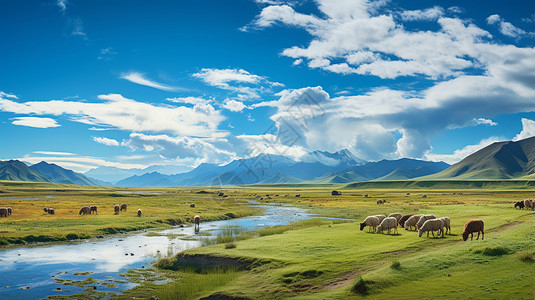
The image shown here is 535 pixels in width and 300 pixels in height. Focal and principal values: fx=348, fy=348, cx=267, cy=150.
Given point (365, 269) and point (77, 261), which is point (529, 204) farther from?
point (77, 261)

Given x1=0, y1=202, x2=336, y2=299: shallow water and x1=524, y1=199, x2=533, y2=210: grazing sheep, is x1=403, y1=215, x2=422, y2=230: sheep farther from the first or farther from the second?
x1=524, y1=199, x2=533, y2=210: grazing sheep

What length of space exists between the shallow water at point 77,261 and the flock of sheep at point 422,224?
1968 cm

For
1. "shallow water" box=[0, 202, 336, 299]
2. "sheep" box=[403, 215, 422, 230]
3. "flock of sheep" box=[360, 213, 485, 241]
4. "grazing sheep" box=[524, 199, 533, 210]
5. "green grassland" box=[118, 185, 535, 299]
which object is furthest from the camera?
"grazing sheep" box=[524, 199, 533, 210]

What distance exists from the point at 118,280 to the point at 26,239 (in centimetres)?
2295

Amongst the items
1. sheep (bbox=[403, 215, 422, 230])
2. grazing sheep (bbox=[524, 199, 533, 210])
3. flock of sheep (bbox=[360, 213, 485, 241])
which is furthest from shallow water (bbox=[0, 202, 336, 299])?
grazing sheep (bbox=[524, 199, 533, 210])

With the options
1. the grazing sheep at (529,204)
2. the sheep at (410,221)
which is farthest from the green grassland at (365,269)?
the grazing sheep at (529,204)

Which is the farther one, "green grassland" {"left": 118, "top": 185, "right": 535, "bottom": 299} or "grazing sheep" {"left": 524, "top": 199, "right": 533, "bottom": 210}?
"grazing sheep" {"left": 524, "top": 199, "right": 533, "bottom": 210}

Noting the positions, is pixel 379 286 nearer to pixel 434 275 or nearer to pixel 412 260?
pixel 434 275

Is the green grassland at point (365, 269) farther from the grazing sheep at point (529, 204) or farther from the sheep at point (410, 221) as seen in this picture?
the grazing sheep at point (529, 204)

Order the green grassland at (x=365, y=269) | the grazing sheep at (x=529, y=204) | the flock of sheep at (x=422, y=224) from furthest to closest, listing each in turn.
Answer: the grazing sheep at (x=529, y=204), the flock of sheep at (x=422, y=224), the green grassland at (x=365, y=269)

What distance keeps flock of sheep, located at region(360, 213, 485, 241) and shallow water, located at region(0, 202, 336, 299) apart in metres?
19.7

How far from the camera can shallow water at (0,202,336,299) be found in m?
22.6

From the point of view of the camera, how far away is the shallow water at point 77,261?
22.6 m

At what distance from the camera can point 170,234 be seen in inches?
1876
